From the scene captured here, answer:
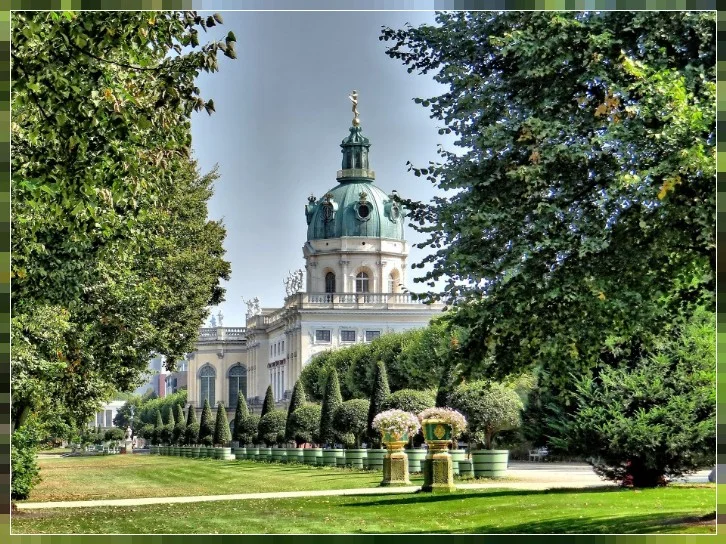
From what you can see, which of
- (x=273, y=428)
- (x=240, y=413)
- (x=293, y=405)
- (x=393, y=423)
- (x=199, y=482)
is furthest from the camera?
(x=240, y=413)

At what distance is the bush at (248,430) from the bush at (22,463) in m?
25.4

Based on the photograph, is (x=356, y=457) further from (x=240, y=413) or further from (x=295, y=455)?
(x=240, y=413)

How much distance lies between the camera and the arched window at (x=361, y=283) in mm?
42062

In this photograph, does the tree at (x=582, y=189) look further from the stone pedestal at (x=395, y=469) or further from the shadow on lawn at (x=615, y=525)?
the stone pedestal at (x=395, y=469)

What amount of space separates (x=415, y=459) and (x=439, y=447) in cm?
1054

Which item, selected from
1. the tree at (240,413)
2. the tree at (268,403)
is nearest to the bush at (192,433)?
the tree at (240,413)

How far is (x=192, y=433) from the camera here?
209 feet

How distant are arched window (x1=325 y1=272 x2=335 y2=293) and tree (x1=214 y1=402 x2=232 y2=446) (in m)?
12.4

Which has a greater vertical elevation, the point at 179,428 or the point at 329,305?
the point at 329,305

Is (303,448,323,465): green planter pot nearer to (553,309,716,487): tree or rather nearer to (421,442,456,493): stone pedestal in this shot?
(421,442,456,493): stone pedestal

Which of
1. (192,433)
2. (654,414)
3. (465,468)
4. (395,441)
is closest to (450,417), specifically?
(395,441)

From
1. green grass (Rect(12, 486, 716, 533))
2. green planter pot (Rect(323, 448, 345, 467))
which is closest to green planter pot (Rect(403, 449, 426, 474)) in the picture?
green planter pot (Rect(323, 448, 345, 467))

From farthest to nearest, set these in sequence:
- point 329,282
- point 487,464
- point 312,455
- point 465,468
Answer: point 312,455
point 329,282
point 465,468
point 487,464

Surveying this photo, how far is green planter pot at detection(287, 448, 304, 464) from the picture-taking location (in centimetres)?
4938
